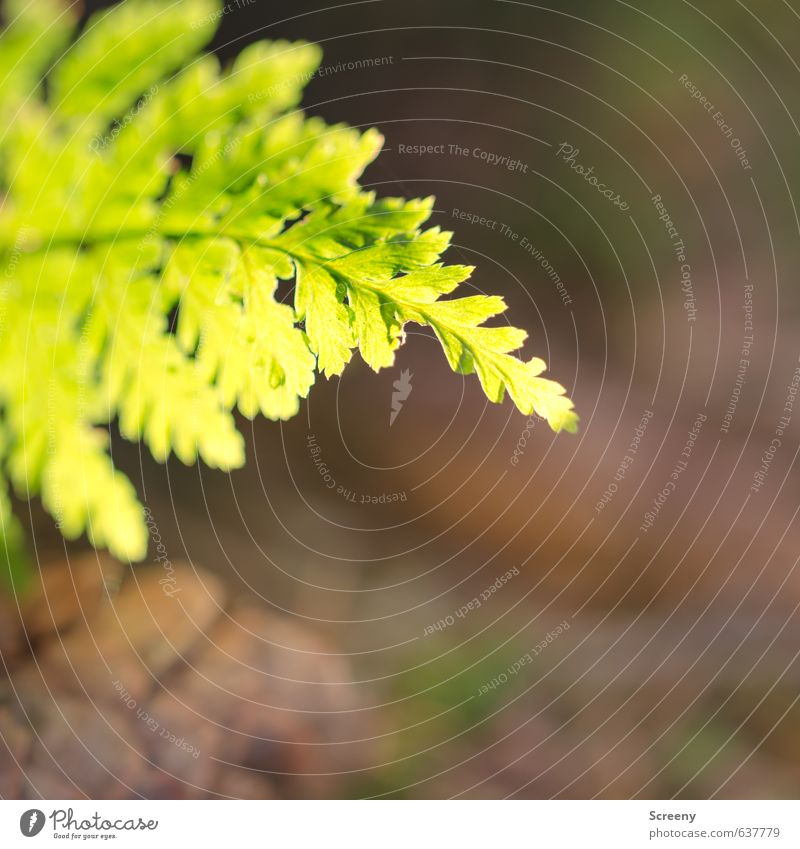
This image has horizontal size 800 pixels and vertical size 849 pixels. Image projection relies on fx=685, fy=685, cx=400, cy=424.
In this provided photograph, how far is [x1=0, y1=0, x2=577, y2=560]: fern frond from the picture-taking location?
0.41 metres

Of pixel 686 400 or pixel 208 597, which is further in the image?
pixel 686 400

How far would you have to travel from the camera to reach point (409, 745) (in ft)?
2.36

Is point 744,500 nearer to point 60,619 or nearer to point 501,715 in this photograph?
point 501,715

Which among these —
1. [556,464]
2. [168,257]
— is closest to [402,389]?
[556,464]

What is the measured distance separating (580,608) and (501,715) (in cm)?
18

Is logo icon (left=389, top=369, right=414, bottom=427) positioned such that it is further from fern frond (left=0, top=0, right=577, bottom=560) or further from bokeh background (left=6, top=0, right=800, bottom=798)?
fern frond (left=0, top=0, right=577, bottom=560)

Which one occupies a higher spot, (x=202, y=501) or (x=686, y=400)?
(x=686, y=400)

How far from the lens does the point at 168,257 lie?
0.44m
